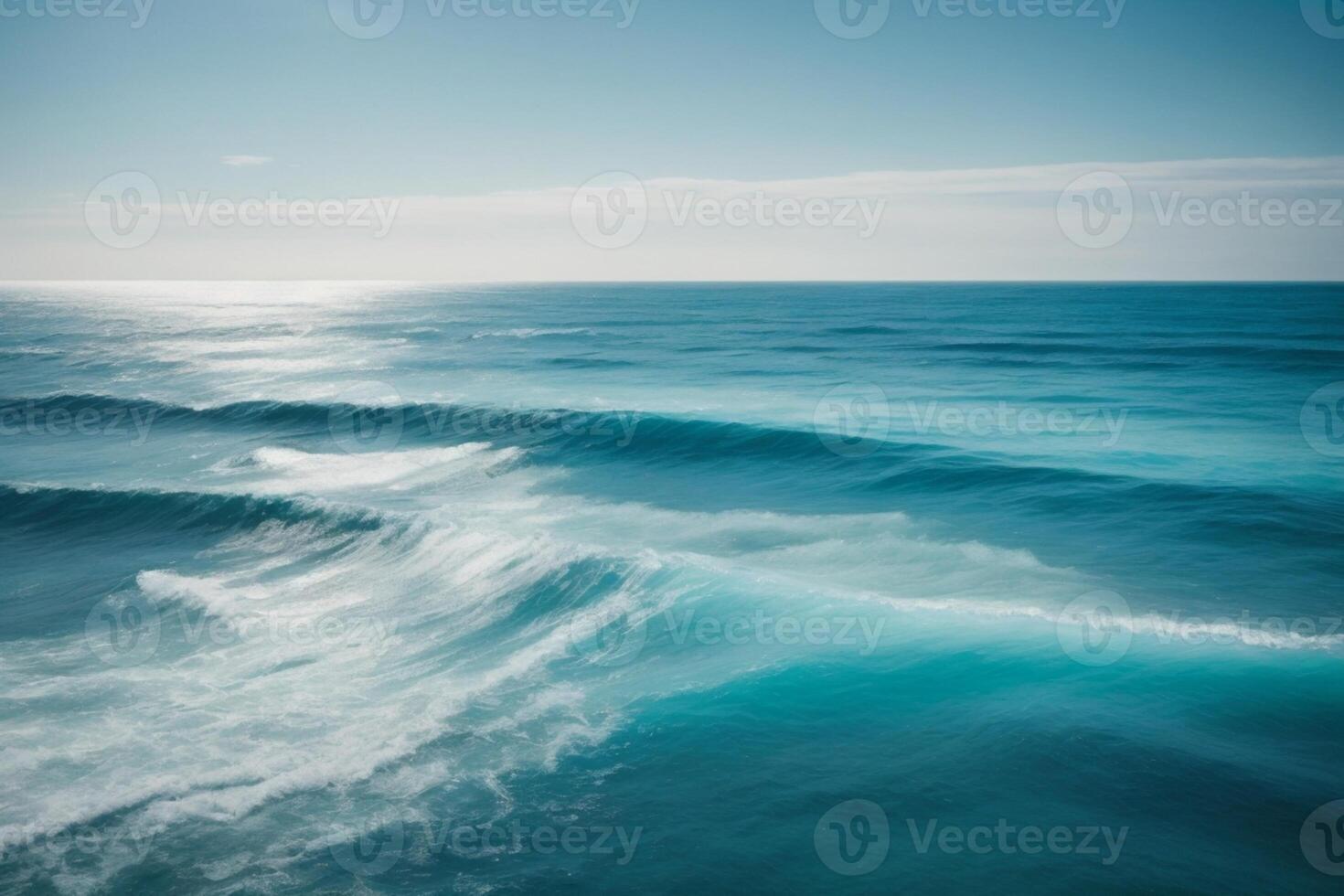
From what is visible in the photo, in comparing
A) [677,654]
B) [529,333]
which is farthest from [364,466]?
[529,333]

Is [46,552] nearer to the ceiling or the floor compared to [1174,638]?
nearer to the floor

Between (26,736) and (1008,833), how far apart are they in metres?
12.9

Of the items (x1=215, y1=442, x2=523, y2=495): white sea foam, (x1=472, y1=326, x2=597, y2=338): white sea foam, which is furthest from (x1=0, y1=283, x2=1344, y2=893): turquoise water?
(x1=472, y1=326, x2=597, y2=338): white sea foam

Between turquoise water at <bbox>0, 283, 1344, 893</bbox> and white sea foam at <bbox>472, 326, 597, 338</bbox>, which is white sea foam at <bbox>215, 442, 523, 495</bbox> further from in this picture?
white sea foam at <bbox>472, 326, 597, 338</bbox>

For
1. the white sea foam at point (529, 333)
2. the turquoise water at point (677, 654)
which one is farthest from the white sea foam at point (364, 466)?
the white sea foam at point (529, 333)

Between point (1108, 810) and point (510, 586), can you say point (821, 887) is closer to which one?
point (1108, 810)

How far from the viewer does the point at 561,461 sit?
89.4 feet

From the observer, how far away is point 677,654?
1362 centimetres

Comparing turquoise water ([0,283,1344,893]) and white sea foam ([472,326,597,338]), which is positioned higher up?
white sea foam ([472,326,597,338])

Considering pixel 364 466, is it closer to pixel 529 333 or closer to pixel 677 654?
pixel 677 654

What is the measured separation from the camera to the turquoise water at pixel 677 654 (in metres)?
8.54

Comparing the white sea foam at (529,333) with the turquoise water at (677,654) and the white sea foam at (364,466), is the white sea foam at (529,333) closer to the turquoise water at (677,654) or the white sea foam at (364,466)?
the turquoise water at (677,654)

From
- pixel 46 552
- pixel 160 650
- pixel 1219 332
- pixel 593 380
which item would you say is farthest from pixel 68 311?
pixel 1219 332

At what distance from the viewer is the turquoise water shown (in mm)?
8539
